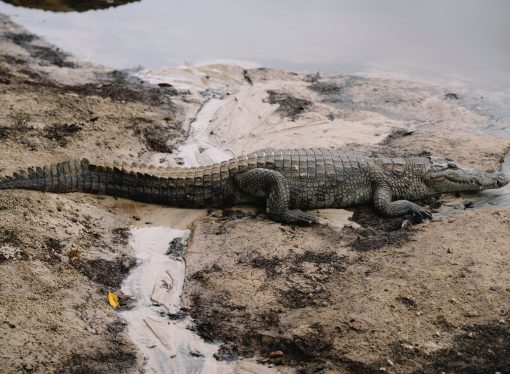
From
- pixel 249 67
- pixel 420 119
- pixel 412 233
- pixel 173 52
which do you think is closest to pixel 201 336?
pixel 412 233

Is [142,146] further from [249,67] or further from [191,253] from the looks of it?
[249,67]

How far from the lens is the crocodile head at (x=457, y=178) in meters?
6.74

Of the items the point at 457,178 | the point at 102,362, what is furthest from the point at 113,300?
the point at 457,178

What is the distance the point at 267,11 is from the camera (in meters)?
A: 15.3

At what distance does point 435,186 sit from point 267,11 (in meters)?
9.90

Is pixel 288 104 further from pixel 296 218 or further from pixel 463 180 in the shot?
pixel 296 218

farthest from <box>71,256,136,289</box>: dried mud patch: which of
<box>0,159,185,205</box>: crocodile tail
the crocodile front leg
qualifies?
the crocodile front leg

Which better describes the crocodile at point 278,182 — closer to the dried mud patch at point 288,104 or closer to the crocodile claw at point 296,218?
the crocodile claw at point 296,218

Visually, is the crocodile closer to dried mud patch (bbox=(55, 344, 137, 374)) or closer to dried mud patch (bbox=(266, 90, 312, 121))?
dried mud patch (bbox=(266, 90, 312, 121))

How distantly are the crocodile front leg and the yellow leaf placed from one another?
3.20m

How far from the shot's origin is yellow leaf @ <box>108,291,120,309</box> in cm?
469

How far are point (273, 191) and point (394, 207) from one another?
1.41 m

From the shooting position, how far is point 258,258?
5340mm

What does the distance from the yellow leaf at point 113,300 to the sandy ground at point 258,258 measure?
0.07 m
